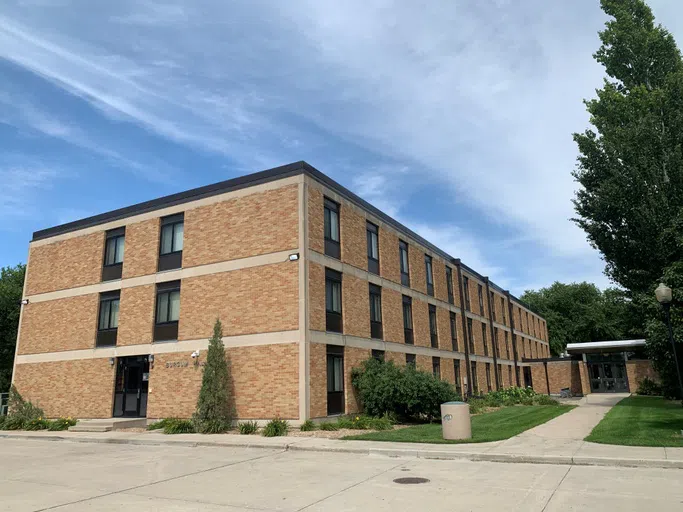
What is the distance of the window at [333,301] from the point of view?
2016cm

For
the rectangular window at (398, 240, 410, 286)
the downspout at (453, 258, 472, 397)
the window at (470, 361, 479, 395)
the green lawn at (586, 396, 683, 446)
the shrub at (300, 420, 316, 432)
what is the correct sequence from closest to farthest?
1. the green lawn at (586, 396, 683, 446)
2. the shrub at (300, 420, 316, 432)
3. the rectangular window at (398, 240, 410, 286)
4. the downspout at (453, 258, 472, 397)
5. the window at (470, 361, 479, 395)

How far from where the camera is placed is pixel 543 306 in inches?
2953

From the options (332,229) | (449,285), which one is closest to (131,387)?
(332,229)

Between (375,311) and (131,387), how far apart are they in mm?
11415

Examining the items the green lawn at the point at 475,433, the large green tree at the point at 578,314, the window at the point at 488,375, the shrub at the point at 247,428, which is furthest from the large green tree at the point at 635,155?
the large green tree at the point at 578,314

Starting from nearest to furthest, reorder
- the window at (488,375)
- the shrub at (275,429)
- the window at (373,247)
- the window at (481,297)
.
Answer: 1. the shrub at (275,429)
2. the window at (373,247)
3. the window at (488,375)
4. the window at (481,297)

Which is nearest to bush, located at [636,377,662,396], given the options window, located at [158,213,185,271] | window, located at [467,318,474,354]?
window, located at [467,318,474,354]

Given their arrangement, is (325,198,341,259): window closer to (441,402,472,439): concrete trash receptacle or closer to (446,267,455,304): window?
(441,402,472,439): concrete trash receptacle

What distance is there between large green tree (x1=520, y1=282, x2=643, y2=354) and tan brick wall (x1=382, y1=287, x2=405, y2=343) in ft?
166

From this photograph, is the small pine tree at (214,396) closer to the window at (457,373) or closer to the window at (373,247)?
the window at (373,247)

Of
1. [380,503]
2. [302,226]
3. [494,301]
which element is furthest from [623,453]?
[494,301]

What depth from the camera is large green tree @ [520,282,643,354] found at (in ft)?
225

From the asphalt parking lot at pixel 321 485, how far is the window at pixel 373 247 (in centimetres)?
1274

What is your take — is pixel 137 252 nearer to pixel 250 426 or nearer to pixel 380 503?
pixel 250 426
